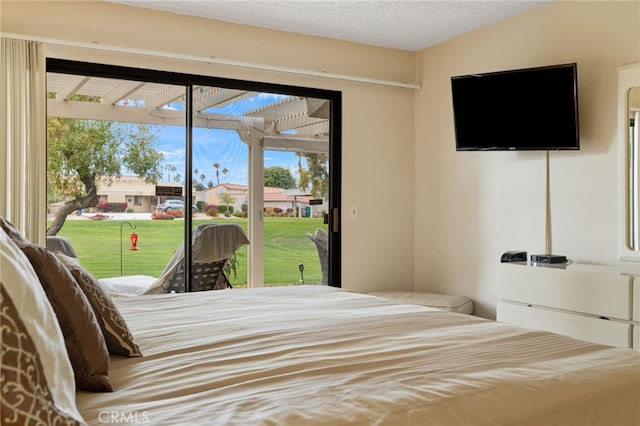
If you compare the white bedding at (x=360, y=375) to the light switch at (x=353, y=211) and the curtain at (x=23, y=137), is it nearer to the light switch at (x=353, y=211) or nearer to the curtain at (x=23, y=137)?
the curtain at (x=23, y=137)

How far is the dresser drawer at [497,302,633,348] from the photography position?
9.27 ft

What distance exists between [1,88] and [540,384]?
3464mm

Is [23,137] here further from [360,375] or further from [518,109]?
[518,109]

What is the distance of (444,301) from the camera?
13.8ft

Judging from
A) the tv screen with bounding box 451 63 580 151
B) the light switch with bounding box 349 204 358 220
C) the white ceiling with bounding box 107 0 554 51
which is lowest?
the light switch with bounding box 349 204 358 220

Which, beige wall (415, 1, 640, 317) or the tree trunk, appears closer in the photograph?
beige wall (415, 1, 640, 317)

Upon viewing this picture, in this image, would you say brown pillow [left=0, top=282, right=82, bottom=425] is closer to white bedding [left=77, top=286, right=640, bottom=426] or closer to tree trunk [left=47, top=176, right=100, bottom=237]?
white bedding [left=77, top=286, right=640, bottom=426]

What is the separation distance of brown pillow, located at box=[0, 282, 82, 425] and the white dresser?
2.77 metres

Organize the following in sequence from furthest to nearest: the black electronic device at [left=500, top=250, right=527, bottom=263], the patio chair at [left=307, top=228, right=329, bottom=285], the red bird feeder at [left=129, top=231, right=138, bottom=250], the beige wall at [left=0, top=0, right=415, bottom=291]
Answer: the patio chair at [left=307, top=228, right=329, bottom=285], the red bird feeder at [left=129, top=231, right=138, bottom=250], the beige wall at [left=0, top=0, right=415, bottom=291], the black electronic device at [left=500, top=250, right=527, bottom=263]

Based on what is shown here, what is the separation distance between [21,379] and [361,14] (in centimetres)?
369

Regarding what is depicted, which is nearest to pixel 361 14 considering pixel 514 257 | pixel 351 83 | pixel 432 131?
pixel 351 83

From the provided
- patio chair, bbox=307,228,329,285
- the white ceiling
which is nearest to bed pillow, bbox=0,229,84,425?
the white ceiling

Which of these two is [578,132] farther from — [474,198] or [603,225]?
[474,198]

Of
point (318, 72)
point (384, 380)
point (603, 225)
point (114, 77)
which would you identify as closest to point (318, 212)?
point (318, 72)
